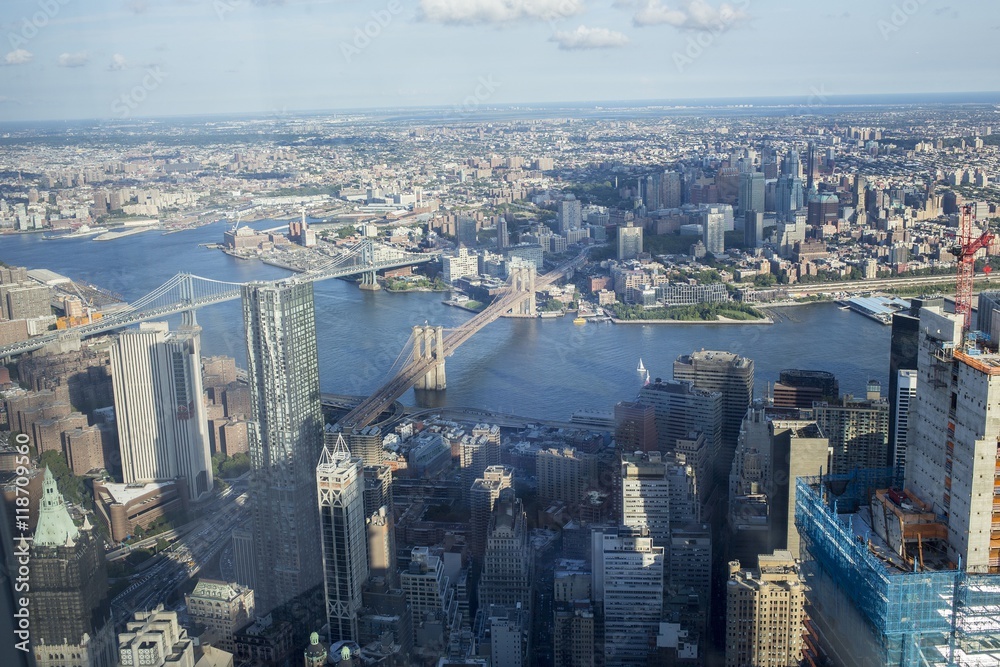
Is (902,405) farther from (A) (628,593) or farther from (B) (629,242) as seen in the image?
(B) (629,242)

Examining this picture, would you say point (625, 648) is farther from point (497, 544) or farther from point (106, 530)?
point (106, 530)

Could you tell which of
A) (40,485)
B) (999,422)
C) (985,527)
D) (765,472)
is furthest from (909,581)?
(765,472)

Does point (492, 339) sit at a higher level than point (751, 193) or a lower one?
lower

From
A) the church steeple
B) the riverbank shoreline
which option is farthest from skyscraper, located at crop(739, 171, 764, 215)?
the church steeple

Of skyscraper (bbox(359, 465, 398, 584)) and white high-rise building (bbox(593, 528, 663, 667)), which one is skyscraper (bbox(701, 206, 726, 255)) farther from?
white high-rise building (bbox(593, 528, 663, 667))

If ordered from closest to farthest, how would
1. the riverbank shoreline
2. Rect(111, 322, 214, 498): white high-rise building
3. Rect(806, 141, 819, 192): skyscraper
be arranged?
1. Rect(111, 322, 214, 498): white high-rise building
2. the riverbank shoreline
3. Rect(806, 141, 819, 192): skyscraper

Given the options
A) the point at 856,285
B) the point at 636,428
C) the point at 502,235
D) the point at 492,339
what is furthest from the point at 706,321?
the point at 636,428
